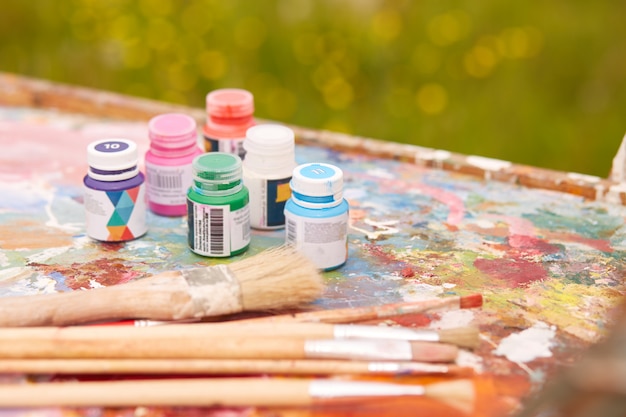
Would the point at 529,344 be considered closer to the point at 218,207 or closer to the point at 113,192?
the point at 218,207

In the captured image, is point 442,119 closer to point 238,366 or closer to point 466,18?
point 466,18

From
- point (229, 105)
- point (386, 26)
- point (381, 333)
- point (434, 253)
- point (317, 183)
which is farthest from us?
point (386, 26)

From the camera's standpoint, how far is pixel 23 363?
0.90 m

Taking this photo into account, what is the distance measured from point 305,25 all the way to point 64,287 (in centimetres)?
165

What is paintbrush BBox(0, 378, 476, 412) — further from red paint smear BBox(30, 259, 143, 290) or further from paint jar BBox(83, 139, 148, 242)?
paint jar BBox(83, 139, 148, 242)

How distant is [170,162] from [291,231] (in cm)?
26

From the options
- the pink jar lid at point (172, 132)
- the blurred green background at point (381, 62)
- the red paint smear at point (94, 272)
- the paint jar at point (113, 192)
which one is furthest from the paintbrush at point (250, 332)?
the blurred green background at point (381, 62)

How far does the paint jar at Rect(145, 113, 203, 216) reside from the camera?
1.31 m

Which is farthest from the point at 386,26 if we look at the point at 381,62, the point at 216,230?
the point at 216,230

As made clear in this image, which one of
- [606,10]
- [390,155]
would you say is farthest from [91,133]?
[606,10]

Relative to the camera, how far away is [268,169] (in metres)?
1.25

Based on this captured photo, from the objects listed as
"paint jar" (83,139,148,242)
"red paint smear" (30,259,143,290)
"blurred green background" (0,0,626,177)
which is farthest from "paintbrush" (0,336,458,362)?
"blurred green background" (0,0,626,177)

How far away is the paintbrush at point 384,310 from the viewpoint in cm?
100

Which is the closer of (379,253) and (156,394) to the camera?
(156,394)
